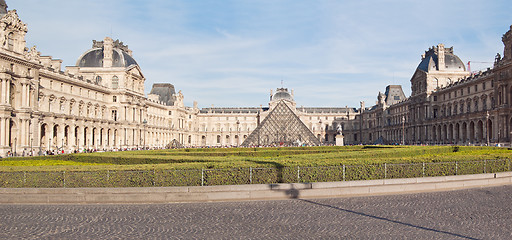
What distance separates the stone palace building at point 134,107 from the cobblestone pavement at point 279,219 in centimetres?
3061

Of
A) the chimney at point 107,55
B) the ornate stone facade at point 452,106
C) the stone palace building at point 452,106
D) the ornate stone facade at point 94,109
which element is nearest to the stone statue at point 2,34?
the ornate stone facade at point 94,109

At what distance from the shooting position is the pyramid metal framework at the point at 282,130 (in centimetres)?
7300

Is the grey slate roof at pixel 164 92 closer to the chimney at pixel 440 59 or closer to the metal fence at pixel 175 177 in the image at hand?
the chimney at pixel 440 59

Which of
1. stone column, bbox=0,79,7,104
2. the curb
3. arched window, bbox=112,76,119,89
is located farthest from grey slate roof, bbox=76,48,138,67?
the curb

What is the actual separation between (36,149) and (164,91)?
57.2 m

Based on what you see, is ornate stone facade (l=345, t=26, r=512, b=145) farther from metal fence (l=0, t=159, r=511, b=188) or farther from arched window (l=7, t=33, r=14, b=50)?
arched window (l=7, t=33, r=14, b=50)

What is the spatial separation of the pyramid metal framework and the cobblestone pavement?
191ft

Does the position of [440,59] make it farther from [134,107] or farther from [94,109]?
[94,109]

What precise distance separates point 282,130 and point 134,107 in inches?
1089

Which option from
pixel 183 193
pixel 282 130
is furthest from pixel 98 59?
pixel 183 193

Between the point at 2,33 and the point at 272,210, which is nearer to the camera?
the point at 272,210

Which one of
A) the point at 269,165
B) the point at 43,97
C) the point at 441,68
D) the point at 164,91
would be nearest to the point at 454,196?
the point at 269,165

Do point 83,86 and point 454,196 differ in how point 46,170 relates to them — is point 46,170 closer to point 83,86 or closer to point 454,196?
point 454,196

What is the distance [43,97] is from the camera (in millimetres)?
47250
